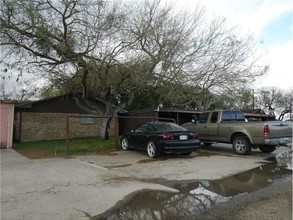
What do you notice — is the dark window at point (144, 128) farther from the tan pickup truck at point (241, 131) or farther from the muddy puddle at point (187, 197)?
the muddy puddle at point (187, 197)

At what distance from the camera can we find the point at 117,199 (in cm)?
579

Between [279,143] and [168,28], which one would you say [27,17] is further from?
[279,143]

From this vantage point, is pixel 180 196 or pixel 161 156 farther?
pixel 161 156

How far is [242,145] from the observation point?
12.0m

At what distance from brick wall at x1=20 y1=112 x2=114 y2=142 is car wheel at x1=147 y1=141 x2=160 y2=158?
1346 centimetres

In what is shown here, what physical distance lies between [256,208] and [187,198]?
1357 mm

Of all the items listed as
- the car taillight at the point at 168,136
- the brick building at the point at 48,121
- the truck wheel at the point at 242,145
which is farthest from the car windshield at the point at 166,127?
the brick building at the point at 48,121

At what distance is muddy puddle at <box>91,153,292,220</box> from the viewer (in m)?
4.96

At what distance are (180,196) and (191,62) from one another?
38.5ft

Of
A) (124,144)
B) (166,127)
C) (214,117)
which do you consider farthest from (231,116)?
(124,144)

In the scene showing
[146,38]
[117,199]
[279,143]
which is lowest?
[117,199]

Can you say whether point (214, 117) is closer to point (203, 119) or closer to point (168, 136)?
point (203, 119)

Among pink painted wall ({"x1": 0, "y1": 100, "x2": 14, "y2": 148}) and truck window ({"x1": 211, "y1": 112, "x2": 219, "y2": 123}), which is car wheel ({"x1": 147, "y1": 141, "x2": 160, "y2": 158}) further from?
pink painted wall ({"x1": 0, "y1": 100, "x2": 14, "y2": 148})

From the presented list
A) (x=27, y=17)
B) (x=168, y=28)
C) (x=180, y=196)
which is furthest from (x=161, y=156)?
(x=27, y=17)
